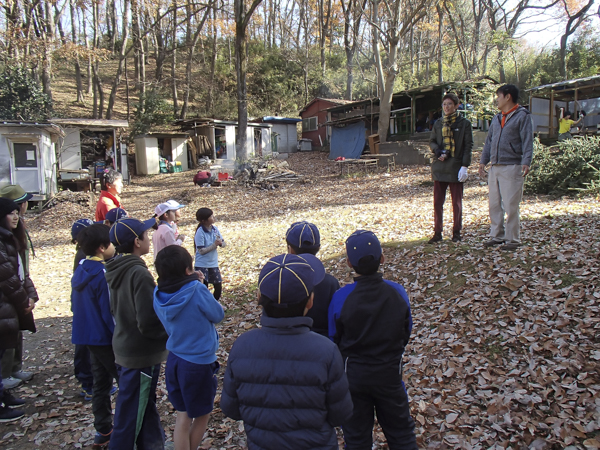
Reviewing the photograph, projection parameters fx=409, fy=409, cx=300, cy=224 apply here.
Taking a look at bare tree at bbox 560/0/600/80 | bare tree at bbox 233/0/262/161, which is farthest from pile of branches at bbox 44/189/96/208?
bare tree at bbox 560/0/600/80

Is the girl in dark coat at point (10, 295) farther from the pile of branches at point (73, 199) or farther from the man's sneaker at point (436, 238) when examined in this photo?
the pile of branches at point (73, 199)

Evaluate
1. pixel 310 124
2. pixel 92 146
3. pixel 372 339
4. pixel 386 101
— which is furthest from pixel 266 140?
pixel 372 339

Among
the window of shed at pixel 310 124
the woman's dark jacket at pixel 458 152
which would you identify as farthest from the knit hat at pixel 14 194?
the window of shed at pixel 310 124

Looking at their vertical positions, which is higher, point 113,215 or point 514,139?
point 514,139

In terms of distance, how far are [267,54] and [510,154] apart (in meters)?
39.5

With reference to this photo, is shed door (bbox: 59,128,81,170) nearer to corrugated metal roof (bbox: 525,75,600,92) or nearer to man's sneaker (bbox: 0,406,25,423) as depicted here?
man's sneaker (bbox: 0,406,25,423)

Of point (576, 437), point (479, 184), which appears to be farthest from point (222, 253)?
point (479, 184)

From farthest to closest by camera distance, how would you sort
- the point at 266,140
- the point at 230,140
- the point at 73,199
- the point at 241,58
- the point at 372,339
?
the point at 266,140 < the point at 230,140 < the point at 241,58 < the point at 73,199 < the point at 372,339

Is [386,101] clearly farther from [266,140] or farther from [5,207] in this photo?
[5,207]

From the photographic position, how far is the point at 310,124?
3544 cm

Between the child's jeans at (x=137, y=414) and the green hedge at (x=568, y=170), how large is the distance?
1000 cm

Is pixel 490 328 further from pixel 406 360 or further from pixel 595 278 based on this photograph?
pixel 595 278

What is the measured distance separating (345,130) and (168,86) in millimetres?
22158

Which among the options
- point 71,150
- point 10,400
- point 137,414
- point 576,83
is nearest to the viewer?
Result: point 137,414
